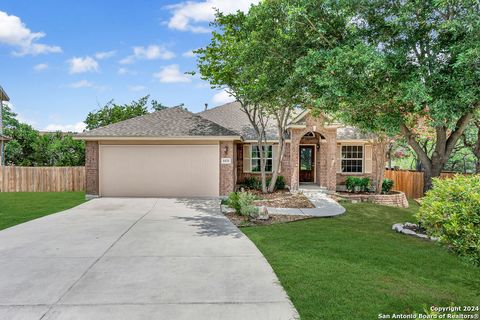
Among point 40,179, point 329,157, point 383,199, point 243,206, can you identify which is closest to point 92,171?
point 40,179

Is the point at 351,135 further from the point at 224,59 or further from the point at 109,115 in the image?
the point at 109,115

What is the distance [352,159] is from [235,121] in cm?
754

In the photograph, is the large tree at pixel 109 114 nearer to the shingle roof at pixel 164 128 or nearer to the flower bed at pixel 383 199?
the shingle roof at pixel 164 128

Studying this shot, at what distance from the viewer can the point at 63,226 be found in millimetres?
8703

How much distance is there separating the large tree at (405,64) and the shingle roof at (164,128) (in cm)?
690

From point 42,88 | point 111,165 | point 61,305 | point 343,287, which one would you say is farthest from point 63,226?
point 42,88

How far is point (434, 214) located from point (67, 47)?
21829mm

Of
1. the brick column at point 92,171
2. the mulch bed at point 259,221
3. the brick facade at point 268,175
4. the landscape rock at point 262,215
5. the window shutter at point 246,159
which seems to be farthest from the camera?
the window shutter at point 246,159

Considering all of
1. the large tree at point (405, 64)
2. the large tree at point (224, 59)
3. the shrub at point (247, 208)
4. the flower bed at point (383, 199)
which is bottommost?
the flower bed at point (383, 199)

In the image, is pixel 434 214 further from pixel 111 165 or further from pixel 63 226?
pixel 111 165

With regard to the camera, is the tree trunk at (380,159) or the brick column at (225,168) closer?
the brick column at (225,168)

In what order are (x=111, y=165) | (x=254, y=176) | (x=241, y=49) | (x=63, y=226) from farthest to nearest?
(x=254, y=176)
(x=111, y=165)
(x=241, y=49)
(x=63, y=226)

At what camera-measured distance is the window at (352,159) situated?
59.1ft

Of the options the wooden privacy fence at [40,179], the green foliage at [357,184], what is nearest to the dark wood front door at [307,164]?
the green foliage at [357,184]
